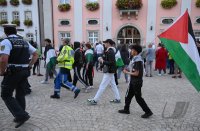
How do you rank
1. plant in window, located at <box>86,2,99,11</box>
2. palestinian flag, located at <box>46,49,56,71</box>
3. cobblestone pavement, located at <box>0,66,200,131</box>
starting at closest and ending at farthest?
cobblestone pavement, located at <box>0,66,200,131</box>
palestinian flag, located at <box>46,49,56,71</box>
plant in window, located at <box>86,2,99,11</box>

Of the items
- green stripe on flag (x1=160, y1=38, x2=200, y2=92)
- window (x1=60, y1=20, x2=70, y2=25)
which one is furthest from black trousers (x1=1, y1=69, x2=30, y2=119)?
window (x1=60, y1=20, x2=70, y2=25)

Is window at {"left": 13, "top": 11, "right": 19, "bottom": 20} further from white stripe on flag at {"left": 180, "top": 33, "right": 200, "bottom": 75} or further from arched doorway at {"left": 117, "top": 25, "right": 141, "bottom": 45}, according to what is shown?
white stripe on flag at {"left": 180, "top": 33, "right": 200, "bottom": 75}

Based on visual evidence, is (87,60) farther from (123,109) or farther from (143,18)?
A: (143,18)

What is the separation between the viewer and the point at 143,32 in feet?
76.0

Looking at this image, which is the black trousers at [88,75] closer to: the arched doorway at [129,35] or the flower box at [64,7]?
the arched doorway at [129,35]

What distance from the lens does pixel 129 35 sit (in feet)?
79.3

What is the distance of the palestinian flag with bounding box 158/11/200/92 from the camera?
408 cm

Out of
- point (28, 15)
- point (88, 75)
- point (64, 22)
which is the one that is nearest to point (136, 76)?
point (88, 75)

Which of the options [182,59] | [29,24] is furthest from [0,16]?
[182,59]

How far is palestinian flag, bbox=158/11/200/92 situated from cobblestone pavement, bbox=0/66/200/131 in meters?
1.25

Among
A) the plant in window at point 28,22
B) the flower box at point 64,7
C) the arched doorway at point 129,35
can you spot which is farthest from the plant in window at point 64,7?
the arched doorway at point 129,35

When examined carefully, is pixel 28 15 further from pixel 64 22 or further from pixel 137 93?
pixel 137 93

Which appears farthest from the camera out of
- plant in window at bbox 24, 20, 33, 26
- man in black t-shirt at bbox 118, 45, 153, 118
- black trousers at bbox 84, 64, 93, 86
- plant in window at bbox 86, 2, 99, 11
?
plant in window at bbox 24, 20, 33, 26

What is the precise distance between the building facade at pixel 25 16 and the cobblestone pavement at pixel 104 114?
67.3 ft
